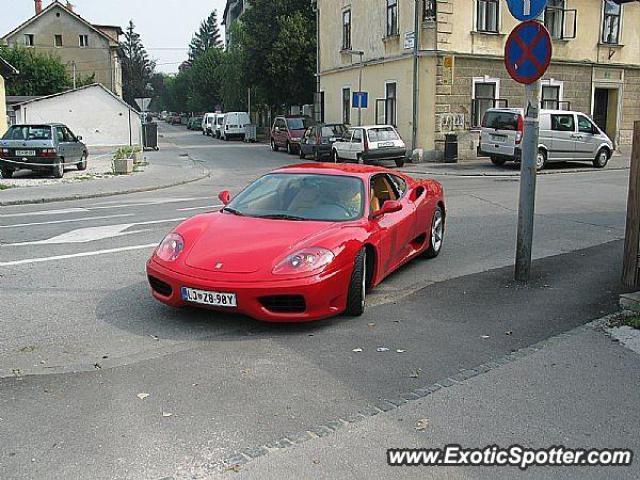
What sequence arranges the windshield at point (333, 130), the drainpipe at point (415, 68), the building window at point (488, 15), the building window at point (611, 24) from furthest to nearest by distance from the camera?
the building window at point (611, 24), the windshield at point (333, 130), the building window at point (488, 15), the drainpipe at point (415, 68)

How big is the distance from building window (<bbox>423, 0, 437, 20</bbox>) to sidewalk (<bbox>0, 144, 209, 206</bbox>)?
1031 centimetres

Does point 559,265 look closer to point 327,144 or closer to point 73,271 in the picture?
point 73,271

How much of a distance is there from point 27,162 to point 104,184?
299 centimetres

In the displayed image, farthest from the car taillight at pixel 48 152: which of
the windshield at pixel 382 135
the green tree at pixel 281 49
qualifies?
the green tree at pixel 281 49

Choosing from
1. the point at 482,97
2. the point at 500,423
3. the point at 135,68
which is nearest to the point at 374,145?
Answer: the point at 482,97

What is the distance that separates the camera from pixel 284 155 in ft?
113

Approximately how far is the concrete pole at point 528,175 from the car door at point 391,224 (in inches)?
46.3

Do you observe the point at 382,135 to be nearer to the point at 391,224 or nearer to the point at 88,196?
the point at 88,196

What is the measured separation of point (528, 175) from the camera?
7.25 m

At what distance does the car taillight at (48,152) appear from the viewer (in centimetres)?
2062

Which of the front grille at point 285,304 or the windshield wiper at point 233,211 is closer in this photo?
the front grille at point 285,304

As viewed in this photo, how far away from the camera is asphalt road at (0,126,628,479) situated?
12.5ft

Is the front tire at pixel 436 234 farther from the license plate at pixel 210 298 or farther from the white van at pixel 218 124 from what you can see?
the white van at pixel 218 124

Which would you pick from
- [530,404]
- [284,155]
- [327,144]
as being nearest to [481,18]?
[327,144]
